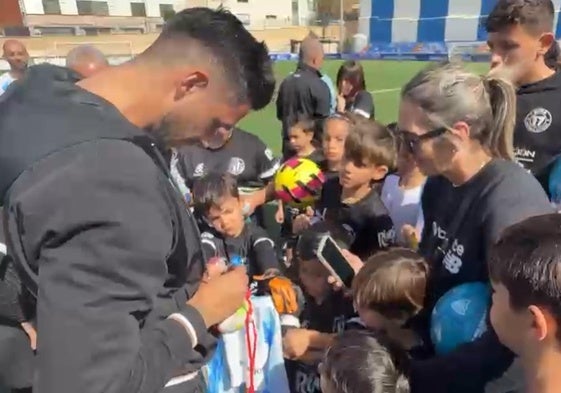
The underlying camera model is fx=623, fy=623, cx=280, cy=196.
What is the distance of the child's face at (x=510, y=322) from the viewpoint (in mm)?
1602

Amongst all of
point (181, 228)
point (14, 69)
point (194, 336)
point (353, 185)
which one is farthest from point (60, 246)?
point (14, 69)

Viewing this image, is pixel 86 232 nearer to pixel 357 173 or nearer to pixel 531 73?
pixel 357 173

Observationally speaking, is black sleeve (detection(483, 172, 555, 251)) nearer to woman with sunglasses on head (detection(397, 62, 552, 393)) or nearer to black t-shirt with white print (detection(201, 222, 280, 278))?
woman with sunglasses on head (detection(397, 62, 552, 393))

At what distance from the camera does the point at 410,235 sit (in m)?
3.41

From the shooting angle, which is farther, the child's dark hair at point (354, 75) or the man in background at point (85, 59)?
the child's dark hair at point (354, 75)

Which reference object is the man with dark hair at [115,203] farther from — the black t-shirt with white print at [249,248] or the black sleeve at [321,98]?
the black sleeve at [321,98]

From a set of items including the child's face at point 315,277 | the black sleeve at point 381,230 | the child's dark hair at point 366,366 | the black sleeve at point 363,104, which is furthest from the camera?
A: the black sleeve at point 363,104

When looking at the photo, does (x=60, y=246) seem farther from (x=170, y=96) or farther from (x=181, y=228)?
(x=170, y=96)

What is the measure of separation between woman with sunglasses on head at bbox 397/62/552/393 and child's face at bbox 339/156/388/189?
1259 millimetres

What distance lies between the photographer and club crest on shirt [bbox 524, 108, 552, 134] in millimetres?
3396

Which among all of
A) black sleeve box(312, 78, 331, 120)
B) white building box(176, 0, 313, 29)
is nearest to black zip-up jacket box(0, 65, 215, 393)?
black sleeve box(312, 78, 331, 120)

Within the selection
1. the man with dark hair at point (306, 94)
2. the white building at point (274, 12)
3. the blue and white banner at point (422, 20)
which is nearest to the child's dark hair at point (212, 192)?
the man with dark hair at point (306, 94)

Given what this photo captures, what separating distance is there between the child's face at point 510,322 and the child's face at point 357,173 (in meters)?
1.99

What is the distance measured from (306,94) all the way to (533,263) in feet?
18.8
